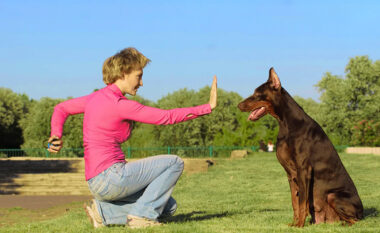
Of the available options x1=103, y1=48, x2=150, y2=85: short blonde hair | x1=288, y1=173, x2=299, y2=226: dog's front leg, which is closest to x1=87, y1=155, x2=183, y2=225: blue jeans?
x1=103, y1=48, x2=150, y2=85: short blonde hair

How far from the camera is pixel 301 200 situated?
5375mm

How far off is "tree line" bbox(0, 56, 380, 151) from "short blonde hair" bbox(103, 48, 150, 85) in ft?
107

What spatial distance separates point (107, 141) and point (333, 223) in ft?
9.36

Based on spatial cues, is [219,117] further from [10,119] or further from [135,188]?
[135,188]

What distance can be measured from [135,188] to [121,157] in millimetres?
383


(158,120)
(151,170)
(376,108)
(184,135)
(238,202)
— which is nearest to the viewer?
(158,120)

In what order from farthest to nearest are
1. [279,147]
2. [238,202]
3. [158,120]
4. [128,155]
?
[128,155]
[238,202]
[279,147]
[158,120]

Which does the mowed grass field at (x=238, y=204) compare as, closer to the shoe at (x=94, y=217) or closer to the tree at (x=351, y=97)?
the shoe at (x=94, y=217)

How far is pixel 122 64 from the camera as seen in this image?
17.2 feet

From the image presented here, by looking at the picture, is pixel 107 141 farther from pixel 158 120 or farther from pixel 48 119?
pixel 48 119

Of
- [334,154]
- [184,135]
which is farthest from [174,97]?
[334,154]

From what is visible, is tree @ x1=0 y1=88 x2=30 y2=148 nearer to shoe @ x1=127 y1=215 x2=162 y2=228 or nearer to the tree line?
the tree line

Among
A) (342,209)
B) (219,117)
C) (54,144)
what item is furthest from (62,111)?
(219,117)

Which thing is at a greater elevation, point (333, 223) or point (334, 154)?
point (334, 154)
